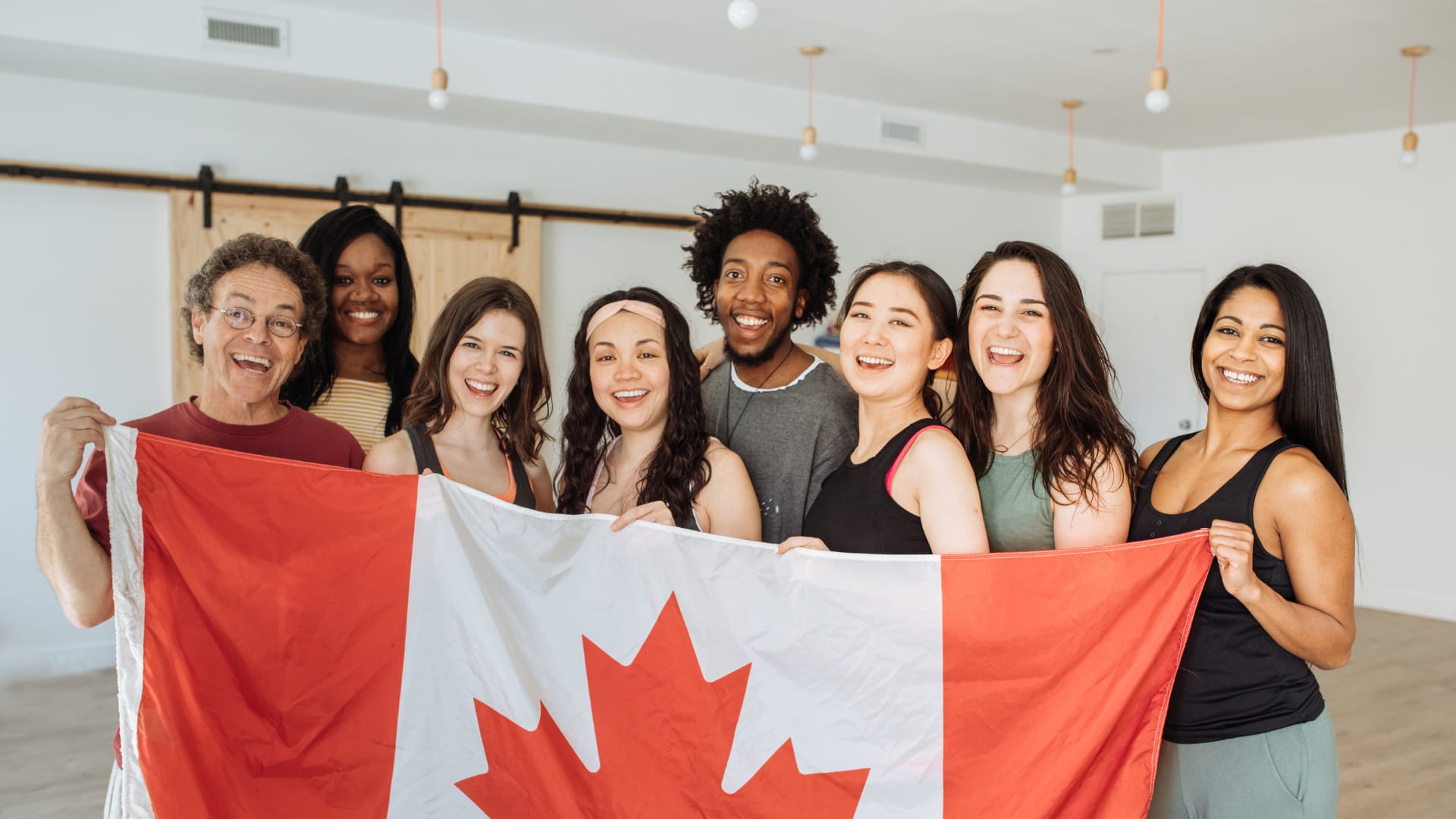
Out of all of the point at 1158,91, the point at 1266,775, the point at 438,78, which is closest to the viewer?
the point at 1266,775

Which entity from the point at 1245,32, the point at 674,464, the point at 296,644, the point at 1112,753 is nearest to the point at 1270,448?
the point at 1112,753

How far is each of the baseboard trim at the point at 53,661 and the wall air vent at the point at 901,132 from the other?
4909 mm

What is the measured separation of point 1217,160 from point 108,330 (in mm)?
6873

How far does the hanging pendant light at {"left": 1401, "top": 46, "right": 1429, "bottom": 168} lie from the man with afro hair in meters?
3.63

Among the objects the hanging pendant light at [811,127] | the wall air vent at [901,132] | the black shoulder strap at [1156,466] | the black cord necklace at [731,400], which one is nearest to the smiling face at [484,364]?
the black cord necklace at [731,400]

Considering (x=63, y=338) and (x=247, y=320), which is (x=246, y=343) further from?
(x=63, y=338)

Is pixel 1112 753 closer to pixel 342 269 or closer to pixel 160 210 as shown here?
pixel 342 269

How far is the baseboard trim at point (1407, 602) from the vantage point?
6.20 m

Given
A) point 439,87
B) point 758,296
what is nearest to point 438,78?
point 439,87

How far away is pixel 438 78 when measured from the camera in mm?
4113

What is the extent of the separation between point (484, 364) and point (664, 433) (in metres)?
0.41

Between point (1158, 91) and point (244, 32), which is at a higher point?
point (244, 32)

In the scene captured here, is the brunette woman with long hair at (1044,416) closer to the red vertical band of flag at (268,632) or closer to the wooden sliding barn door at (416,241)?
the red vertical band of flag at (268,632)

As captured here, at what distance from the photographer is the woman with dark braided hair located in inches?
80.7
